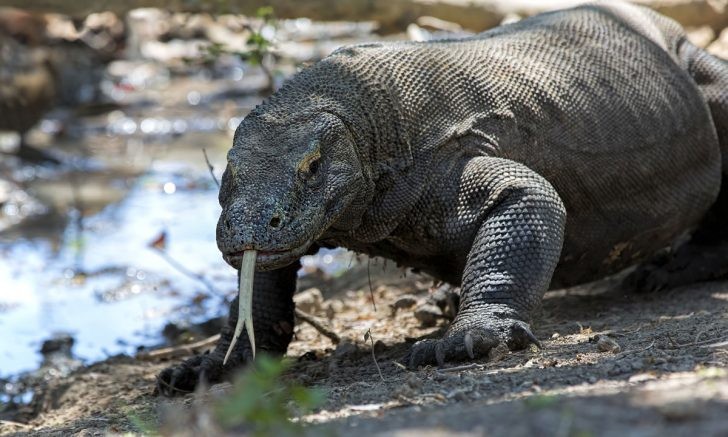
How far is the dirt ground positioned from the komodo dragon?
244 millimetres

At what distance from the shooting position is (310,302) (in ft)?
22.8

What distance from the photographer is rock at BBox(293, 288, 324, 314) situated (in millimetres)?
6910

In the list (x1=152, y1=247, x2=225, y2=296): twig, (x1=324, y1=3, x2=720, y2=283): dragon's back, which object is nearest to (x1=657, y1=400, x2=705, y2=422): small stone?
(x1=324, y1=3, x2=720, y2=283): dragon's back

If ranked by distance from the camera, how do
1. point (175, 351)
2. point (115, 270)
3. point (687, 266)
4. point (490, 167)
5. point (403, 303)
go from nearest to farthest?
point (490, 167) < point (687, 266) < point (175, 351) < point (403, 303) < point (115, 270)

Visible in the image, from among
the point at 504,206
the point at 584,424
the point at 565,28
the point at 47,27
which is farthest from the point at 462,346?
the point at 47,27

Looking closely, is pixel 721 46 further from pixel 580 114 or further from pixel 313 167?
pixel 313 167

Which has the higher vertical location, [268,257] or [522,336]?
[268,257]

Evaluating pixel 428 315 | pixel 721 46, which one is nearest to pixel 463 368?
pixel 428 315

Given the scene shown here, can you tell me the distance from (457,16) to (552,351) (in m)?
5.94

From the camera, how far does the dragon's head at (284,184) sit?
418cm

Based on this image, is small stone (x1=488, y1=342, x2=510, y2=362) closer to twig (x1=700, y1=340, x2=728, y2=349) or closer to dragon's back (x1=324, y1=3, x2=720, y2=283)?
twig (x1=700, y1=340, x2=728, y2=349)

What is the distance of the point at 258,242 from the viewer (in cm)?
414

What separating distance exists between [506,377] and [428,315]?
7.40 feet

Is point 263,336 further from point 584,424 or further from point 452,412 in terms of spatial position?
point 584,424
